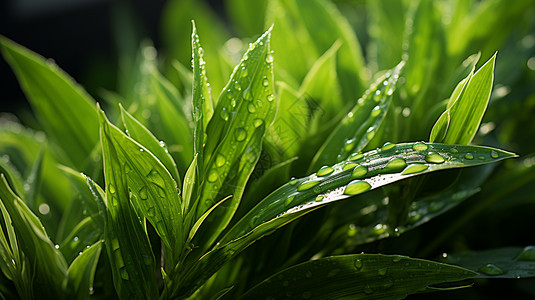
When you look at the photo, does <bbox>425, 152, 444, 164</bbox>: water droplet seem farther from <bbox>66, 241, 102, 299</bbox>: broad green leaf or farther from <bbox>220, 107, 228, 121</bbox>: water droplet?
<bbox>66, 241, 102, 299</bbox>: broad green leaf

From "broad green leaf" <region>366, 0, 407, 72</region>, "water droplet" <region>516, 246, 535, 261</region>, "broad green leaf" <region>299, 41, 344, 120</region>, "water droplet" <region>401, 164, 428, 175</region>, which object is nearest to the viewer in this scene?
"water droplet" <region>401, 164, 428, 175</region>

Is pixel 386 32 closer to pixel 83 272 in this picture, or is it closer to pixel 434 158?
pixel 434 158

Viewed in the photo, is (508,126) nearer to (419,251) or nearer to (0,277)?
(419,251)

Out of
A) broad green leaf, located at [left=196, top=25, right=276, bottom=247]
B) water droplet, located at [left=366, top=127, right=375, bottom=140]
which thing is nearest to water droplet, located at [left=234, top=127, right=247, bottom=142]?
broad green leaf, located at [left=196, top=25, right=276, bottom=247]

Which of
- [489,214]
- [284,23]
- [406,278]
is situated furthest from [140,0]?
[406,278]

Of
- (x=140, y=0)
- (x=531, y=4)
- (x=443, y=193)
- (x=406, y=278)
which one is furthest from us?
(x=140, y=0)

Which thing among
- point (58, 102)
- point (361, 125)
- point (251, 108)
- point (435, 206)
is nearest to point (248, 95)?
point (251, 108)
